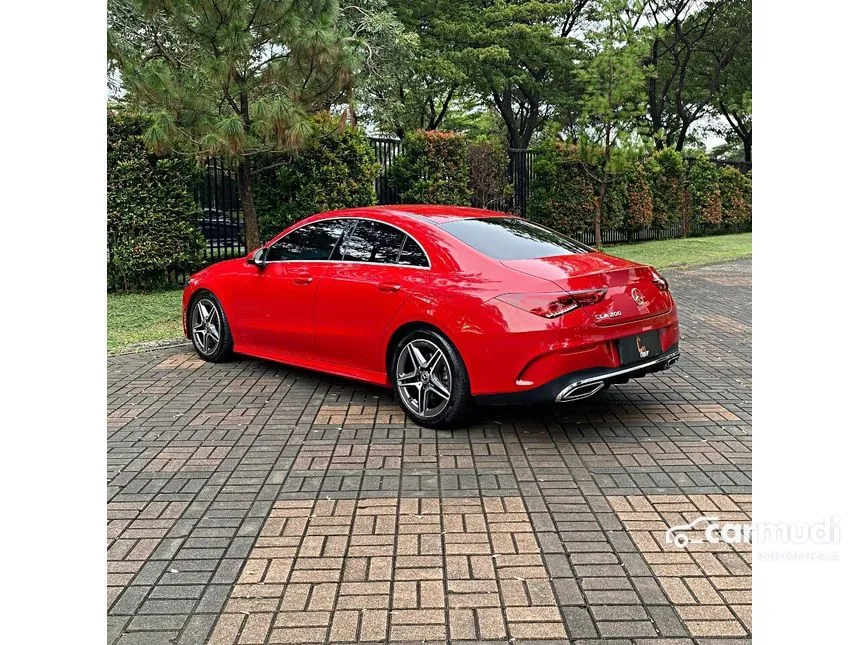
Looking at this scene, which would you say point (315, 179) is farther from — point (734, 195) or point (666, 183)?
point (734, 195)

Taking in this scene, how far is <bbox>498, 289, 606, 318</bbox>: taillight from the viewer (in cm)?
519

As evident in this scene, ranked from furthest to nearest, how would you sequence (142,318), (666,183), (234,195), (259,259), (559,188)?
(666,183) → (559,188) → (234,195) → (142,318) → (259,259)

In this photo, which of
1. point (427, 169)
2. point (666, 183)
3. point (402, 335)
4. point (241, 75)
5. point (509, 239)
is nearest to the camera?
point (402, 335)

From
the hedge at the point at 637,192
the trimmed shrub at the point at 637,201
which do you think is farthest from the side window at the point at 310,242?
the trimmed shrub at the point at 637,201

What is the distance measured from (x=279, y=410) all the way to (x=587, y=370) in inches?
98.8

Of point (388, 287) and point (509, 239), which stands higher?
point (509, 239)

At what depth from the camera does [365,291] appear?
20.2 ft

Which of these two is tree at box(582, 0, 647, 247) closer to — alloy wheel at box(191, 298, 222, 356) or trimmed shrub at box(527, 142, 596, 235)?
trimmed shrub at box(527, 142, 596, 235)

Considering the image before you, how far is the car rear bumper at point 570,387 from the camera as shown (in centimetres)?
519

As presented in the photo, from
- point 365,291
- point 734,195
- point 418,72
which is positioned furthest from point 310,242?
point 734,195

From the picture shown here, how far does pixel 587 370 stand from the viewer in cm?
528

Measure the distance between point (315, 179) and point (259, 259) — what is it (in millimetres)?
7352

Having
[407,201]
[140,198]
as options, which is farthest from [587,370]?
[407,201]

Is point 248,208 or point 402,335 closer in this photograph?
point 402,335
